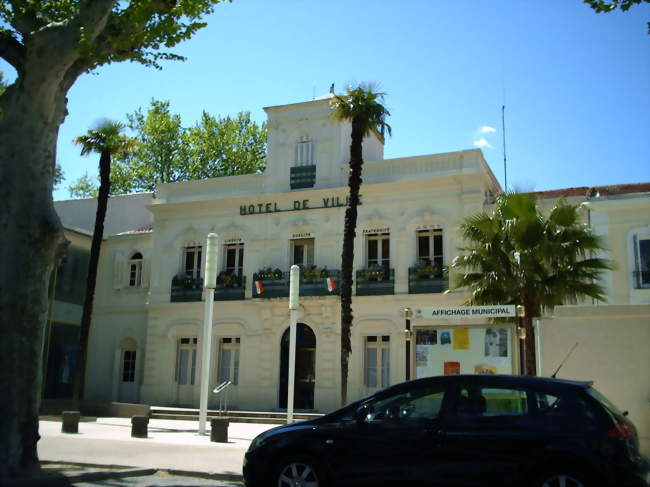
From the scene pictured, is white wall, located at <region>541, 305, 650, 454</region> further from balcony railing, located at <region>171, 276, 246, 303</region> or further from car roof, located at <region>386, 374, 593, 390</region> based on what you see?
balcony railing, located at <region>171, 276, 246, 303</region>

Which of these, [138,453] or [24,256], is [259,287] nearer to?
[138,453]

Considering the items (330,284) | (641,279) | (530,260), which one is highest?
(330,284)

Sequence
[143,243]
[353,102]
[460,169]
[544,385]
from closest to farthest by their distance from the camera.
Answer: [544,385]
[353,102]
[460,169]
[143,243]

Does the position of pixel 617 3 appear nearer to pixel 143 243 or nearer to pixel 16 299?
pixel 16 299

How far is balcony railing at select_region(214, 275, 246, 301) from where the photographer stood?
97.0ft

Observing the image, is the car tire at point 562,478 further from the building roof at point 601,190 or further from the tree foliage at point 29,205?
the building roof at point 601,190

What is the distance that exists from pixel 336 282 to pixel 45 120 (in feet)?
60.7

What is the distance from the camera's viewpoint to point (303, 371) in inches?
1101

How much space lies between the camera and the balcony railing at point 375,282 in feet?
87.9

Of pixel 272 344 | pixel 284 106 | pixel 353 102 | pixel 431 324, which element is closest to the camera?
pixel 431 324

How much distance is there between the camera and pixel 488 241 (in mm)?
17328

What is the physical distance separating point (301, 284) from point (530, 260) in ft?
42.6

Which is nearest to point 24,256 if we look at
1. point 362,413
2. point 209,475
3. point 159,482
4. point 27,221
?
point 27,221

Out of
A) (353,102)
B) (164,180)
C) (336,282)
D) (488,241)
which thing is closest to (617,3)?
(488,241)
